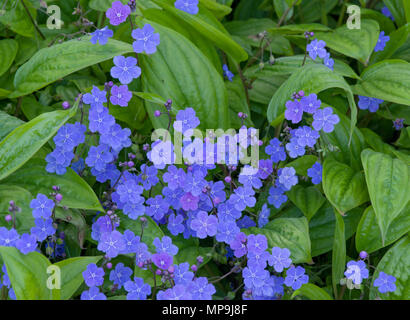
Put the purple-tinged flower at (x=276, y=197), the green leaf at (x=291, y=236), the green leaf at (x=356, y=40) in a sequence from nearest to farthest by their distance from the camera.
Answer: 1. the green leaf at (x=291, y=236)
2. the purple-tinged flower at (x=276, y=197)
3. the green leaf at (x=356, y=40)

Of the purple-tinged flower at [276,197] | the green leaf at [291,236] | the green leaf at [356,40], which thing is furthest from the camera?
the green leaf at [356,40]

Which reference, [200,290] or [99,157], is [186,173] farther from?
[200,290]

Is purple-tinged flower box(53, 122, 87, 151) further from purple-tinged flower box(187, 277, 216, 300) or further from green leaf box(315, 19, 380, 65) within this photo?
green leaf box(315, 19, 380, 65)

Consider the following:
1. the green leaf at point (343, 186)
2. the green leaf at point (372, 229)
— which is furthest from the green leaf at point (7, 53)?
the green leaf at point (372, 229)

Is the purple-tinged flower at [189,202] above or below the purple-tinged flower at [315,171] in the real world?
above

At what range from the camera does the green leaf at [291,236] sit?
1273 mm

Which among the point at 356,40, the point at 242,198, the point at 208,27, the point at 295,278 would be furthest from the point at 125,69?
the point at 356,40

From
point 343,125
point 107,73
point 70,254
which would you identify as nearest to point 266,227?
point 343,125

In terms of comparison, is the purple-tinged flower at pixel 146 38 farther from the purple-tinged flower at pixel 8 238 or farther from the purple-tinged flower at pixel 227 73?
the purple-tinged flower at pixel 8 238

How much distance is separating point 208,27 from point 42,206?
24.9 inches

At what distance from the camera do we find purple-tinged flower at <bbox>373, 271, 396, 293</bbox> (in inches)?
47.9

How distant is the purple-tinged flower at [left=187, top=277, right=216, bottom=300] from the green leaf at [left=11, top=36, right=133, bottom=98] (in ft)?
1.84

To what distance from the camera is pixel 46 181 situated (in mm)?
1315

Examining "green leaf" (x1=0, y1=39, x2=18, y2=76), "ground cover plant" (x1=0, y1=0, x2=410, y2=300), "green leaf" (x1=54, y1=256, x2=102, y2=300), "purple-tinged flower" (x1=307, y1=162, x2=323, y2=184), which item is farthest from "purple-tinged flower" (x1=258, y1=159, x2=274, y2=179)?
"green leaf" (x1=0, y1=39, x2=18, y2=76)
